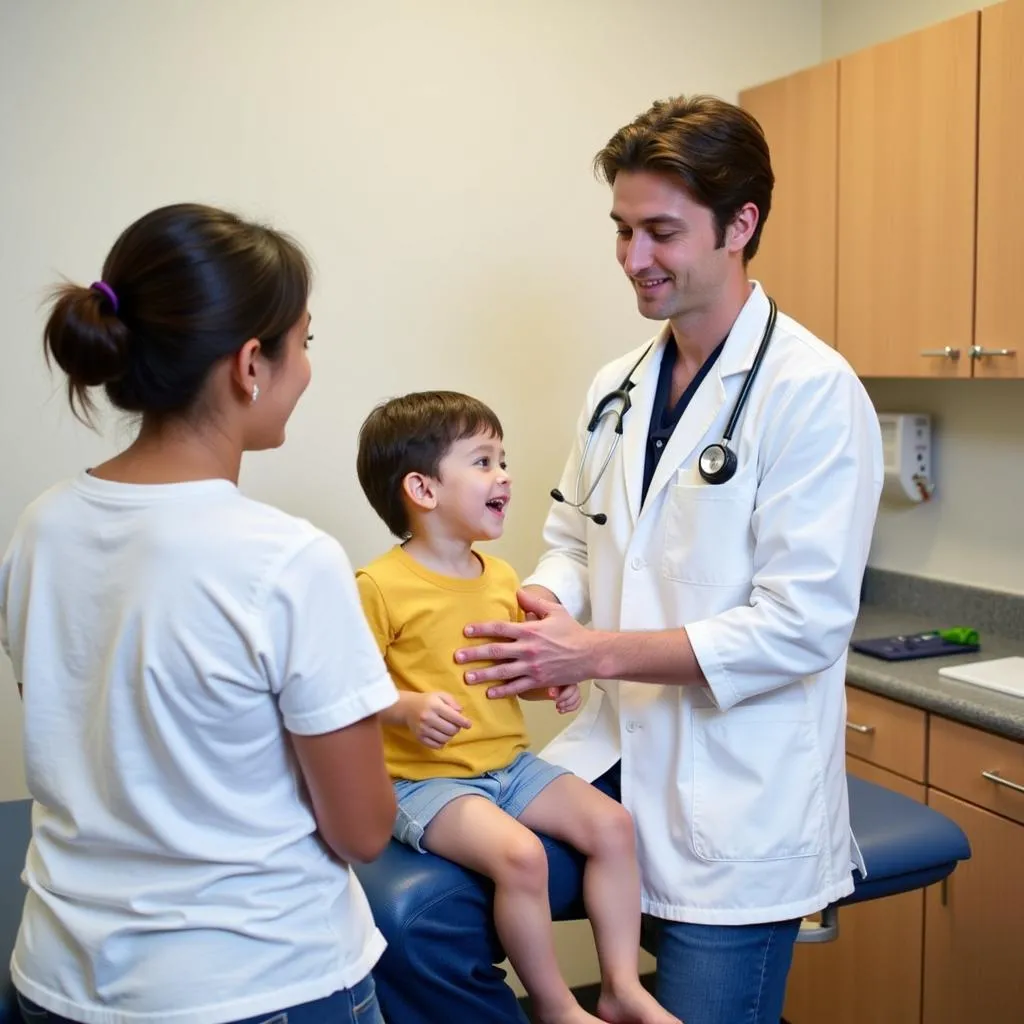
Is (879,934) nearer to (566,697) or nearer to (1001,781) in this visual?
(1001,781)

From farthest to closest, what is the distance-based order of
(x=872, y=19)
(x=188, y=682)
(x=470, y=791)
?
(x=872, y=19), (x=470, y=791), (x=188, y=682)

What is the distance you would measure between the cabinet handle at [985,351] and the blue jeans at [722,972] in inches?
47.5

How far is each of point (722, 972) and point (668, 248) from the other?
1.02 metres

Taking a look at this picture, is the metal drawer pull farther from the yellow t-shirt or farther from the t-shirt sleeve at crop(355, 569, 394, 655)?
the t-shirt sleeve at crop(355, 569, 394, 655)

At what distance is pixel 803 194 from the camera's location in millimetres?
2670

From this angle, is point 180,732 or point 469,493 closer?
point 180,732

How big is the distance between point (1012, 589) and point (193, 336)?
212 cm

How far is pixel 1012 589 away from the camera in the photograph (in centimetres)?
257

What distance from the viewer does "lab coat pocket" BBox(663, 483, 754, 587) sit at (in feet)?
5.23

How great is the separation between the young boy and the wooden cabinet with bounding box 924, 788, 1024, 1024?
920 mm

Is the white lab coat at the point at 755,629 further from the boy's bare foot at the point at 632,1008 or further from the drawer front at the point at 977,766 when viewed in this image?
the drawer front at the point at 977,766

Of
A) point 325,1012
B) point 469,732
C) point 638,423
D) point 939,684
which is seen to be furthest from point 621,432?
point 325,1012

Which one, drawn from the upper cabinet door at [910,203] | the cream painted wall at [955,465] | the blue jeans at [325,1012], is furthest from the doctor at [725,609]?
the cream painted wall at [955,465]

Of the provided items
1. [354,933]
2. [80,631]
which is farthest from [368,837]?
[80,631]
